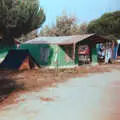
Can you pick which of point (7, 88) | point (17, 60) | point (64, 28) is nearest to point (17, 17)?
point (7, 88)

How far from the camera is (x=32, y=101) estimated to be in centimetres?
1064

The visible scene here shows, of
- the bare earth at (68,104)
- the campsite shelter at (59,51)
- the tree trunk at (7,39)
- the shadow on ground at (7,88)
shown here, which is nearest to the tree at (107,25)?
the campsite shelter at (59,51)

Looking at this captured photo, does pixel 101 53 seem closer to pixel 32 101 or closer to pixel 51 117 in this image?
pixel 32 101

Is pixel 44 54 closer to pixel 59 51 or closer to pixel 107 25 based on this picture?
pixel 59 51

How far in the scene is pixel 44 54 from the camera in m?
24.7

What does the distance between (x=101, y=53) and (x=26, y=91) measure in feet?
56.5

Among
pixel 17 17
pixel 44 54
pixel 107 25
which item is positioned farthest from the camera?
pixel 107 25

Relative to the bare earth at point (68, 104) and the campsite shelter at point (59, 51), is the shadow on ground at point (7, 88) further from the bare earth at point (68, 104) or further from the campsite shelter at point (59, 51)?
the campsite shelter at point (59, 51)

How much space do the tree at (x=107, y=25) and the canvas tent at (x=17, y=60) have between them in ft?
57.7

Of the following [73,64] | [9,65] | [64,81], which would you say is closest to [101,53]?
[73,64]

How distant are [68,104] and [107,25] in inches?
1179

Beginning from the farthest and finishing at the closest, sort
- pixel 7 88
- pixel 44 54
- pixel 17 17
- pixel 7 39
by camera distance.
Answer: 1. pixel 44 54
2. pixel 7 39
3. pixel 17 17
4. pixel 7 88

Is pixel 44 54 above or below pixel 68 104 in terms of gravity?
above

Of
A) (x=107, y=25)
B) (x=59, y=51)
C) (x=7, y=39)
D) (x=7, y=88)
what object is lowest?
(x=7, y=88)
